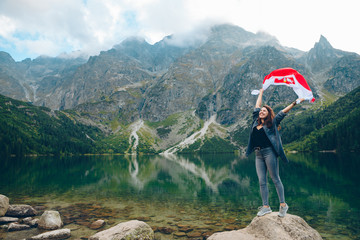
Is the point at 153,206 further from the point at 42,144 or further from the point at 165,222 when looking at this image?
the point at 42,144

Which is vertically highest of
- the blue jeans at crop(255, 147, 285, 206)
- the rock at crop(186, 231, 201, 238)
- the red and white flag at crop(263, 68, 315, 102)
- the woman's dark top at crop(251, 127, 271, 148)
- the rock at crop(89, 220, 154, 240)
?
the red and white flag at crop(263, 68, 315, 102)

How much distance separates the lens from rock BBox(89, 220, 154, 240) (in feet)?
43.8

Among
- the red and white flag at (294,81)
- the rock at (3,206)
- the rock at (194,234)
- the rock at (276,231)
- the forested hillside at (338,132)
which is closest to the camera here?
the rock at (276,231)

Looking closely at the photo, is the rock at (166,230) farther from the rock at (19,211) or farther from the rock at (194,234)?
the rock at (19,211)

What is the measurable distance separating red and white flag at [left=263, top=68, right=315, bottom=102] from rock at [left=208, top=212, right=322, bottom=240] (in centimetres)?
593

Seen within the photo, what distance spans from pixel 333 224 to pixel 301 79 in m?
16.7

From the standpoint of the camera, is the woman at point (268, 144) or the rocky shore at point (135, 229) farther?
the rocky shore at point (135, 229)

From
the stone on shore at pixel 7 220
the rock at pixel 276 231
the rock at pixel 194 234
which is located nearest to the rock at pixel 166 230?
the rock at pixel 194 234

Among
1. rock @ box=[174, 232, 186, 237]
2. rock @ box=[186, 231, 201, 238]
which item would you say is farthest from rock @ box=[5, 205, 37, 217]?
rock @ box=[186, 231, 201, 238]

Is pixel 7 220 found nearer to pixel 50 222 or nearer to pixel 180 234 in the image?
pixel 50 222

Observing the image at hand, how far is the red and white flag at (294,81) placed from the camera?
1064 cm

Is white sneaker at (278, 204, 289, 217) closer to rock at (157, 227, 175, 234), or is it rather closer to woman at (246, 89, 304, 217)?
woman at (246, 89, 304, 217)

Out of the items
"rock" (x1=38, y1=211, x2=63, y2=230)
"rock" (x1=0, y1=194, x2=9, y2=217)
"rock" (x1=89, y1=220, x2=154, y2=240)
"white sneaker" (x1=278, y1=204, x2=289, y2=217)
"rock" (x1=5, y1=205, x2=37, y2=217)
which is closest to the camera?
"white sneaker" (x1=278, y1=204, x2=289, y2=217)

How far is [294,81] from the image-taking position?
1135cm
